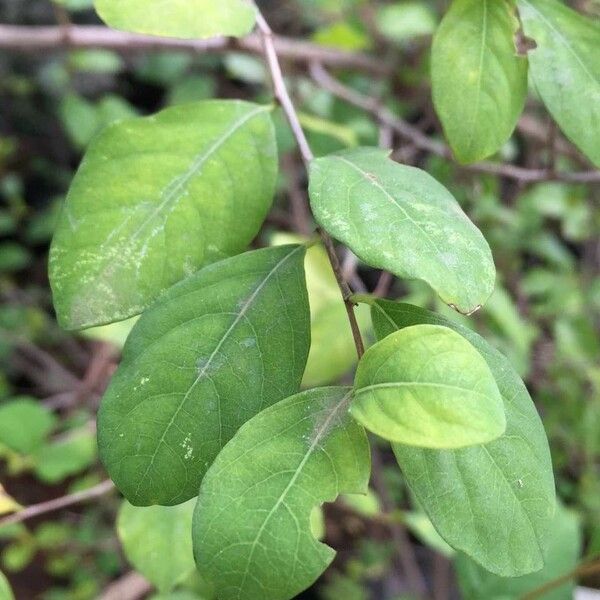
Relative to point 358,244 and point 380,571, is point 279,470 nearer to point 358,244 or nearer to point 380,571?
point 358,244

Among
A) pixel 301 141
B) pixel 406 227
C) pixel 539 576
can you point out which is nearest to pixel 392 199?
pixel 406 227

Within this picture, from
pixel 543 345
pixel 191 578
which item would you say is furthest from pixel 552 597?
pixel 543 345

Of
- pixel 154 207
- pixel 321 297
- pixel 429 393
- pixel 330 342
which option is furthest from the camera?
pixel 321 297

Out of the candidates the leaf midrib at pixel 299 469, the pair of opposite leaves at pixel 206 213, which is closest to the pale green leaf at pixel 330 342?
the pair of opposite leaves at pixel 206 213

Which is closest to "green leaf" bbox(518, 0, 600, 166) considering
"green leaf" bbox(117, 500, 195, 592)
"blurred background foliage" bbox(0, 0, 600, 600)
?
"blurred background foliage" bbox(0, 0, 600, 600)

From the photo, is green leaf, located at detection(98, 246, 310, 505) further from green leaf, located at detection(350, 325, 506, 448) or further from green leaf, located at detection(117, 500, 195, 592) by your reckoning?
green leaf, located at detection(117, 500, 195, 592)

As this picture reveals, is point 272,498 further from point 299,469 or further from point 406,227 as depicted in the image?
point 406,227

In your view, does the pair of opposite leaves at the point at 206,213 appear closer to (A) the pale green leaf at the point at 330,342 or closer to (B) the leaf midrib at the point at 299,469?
(B) the leaf midrib at the point at 299,469
